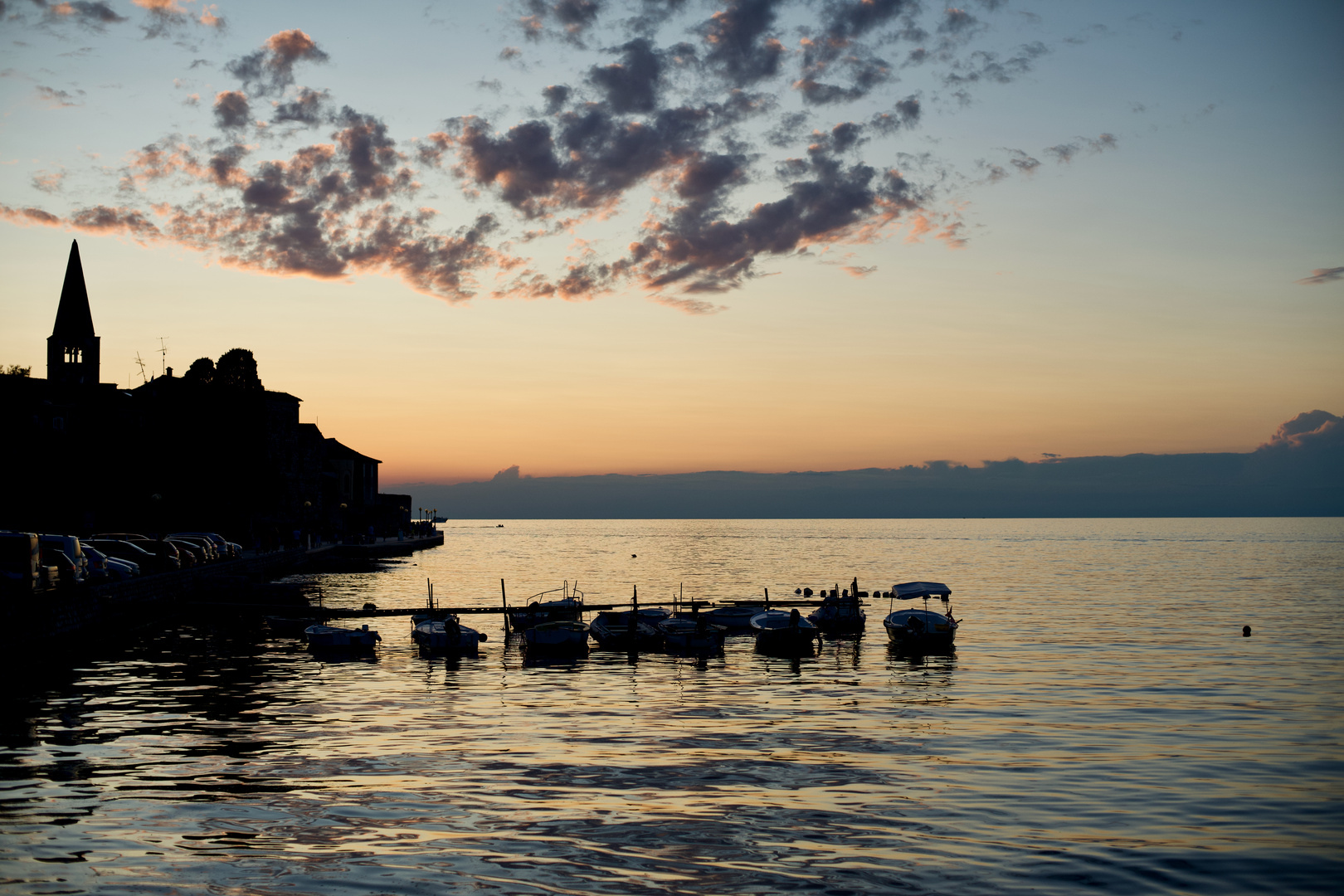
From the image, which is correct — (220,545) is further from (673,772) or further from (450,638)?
(673,772)

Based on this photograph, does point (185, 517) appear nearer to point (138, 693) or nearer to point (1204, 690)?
point (138, 693)

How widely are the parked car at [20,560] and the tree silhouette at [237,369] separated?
360ft

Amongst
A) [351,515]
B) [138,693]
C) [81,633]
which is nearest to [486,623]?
[81,633]

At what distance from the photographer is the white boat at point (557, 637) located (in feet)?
178

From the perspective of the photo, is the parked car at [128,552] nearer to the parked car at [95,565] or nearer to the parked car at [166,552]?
the parked car at [166,552]

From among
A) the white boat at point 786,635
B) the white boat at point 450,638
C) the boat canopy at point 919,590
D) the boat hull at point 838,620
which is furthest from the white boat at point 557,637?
the boat canopy at point 919,590

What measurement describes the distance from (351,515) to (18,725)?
16662cm

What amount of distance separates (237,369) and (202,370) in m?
4.64

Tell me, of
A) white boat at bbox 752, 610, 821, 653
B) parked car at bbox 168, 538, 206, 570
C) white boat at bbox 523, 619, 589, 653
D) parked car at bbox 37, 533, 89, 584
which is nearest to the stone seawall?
parked car at bbox 37, 533, 89, 584

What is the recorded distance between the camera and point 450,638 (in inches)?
2099

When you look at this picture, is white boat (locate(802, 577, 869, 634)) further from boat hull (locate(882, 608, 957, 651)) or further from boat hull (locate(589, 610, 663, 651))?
boat hull (locate(589, 610, 663, 651))

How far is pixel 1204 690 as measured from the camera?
142 ft

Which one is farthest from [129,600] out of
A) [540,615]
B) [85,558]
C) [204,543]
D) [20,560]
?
[204,543]

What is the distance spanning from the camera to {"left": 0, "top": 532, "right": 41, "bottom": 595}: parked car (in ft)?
146
